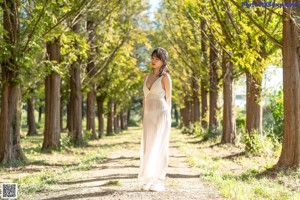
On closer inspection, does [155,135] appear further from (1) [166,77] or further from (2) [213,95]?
(2) [213,95]

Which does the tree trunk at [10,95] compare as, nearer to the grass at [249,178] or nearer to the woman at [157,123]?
the grass at [249,178]

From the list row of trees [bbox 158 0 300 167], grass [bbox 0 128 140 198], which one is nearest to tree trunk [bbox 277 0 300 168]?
row of trees [bbox 158 0 300 167]

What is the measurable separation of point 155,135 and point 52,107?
10150 millimetres

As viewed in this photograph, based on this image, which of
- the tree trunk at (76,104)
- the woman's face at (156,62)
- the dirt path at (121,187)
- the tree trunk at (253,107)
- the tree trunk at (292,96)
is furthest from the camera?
the tree trunk at (76,104)

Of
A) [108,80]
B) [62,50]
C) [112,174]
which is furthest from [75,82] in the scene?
[112,174]

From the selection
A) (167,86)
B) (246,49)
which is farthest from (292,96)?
(167,86)

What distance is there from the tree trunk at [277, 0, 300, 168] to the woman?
11.3ft

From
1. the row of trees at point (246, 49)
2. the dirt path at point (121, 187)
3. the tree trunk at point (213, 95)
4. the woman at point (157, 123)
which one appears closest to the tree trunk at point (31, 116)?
the row of trees at point (246, 49)

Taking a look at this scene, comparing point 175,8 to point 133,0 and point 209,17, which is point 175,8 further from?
point 209,17

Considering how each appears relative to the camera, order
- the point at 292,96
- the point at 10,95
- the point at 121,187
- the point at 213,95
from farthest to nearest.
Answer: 1. the point at 213,95
2. the point at 10,95
3. the point at 292,96
4. the point at 121,187

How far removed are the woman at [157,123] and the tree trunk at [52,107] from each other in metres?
10.0

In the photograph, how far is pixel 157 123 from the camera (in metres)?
7.23

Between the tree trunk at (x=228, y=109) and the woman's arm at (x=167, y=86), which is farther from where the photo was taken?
the tree trunk at (x=228, y=109)

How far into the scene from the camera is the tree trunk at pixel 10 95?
11.9m
